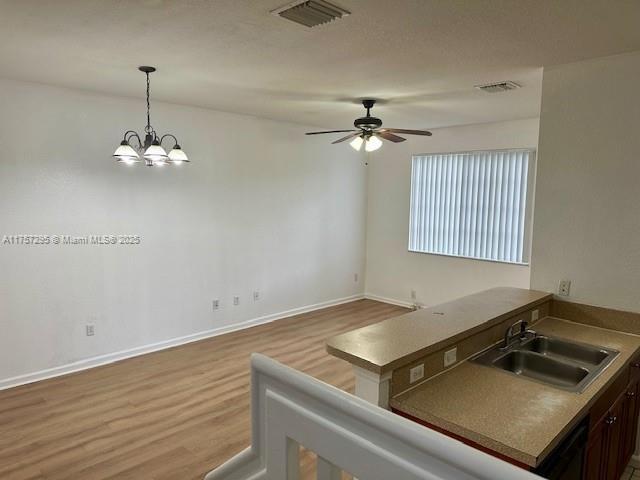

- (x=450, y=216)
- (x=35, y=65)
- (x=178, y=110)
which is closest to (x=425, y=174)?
(x=450, y=216)

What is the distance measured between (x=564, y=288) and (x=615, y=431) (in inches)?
42.0

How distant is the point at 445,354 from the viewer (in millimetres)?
2203

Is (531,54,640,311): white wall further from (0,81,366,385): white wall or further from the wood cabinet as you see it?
(0,81,366,385): white wall

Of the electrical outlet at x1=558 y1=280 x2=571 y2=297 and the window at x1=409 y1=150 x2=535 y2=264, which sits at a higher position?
the window at x1=409 y1=150 x2=535 y2=264

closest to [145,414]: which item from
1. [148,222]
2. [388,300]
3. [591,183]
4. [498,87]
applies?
[148,222]

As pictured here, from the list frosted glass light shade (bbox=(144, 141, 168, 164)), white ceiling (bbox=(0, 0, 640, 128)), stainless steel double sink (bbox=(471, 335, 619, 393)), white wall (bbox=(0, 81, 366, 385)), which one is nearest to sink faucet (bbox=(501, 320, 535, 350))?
stainless steel double sink (bbox=(471, 335, 619, 393))

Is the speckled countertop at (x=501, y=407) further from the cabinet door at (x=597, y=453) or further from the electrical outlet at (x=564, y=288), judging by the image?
the electrical outlet at (x=564, y=288)

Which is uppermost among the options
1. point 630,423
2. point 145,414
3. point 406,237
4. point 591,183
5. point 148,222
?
point 591,183

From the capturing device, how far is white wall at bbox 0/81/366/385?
3914 millimetres

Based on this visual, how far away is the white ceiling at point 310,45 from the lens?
2.22m

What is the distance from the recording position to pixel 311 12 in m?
2.23

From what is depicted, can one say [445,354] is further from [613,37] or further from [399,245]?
[399,245]

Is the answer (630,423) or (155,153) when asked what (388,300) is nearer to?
(630,423)

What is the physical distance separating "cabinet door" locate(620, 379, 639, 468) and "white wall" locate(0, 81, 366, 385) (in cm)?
416
